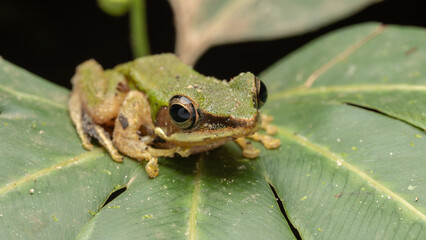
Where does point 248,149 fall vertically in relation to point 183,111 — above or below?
below

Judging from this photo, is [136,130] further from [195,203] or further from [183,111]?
[195,203]

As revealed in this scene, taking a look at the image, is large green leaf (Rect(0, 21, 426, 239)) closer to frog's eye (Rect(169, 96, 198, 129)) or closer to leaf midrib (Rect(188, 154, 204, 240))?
leaf midrib (Rect(188, 154, 204, 240))

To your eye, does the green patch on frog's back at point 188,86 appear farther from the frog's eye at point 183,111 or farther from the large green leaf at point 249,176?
the large green leaf at point 249,176

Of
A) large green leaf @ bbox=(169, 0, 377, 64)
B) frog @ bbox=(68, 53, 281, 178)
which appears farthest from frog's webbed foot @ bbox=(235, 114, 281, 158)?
large green leaf @ bbox=(169, 0, 377, 64)

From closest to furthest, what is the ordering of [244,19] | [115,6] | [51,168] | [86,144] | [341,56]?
[51,168] < [86,144] < [341,56] < [115,6] < [244,19]

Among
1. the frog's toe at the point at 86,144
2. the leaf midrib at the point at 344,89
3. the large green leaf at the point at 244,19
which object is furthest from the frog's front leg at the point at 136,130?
the large green leaf at the point at 244,19

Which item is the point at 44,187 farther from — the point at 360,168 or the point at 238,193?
the point at 360,168

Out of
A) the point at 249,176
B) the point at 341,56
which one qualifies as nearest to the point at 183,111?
the point at 249,176
